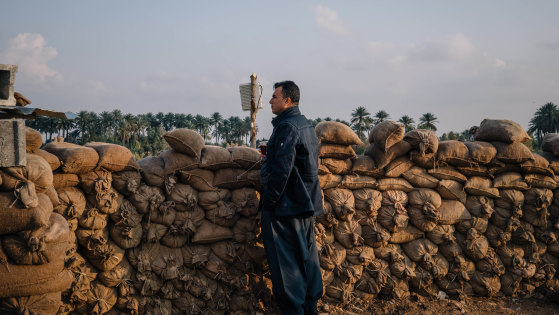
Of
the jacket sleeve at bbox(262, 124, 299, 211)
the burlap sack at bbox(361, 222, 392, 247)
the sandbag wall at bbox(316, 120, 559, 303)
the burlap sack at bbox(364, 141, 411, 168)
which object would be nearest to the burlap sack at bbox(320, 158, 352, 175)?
the sandbag wall at bbox(316, 120, 559, 303)

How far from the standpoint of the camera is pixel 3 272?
2.30 m

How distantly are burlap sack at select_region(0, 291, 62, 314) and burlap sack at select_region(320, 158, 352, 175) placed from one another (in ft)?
8.99

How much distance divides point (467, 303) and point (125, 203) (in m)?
4.00

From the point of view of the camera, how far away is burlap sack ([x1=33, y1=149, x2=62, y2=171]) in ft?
9.16

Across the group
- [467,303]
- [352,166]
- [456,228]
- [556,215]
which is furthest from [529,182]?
[352,166]

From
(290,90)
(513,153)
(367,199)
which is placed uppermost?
(290,90)

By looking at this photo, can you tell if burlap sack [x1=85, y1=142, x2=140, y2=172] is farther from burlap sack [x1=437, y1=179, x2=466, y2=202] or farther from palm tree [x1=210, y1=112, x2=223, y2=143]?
palm tree [x1=210, y1=112, x2=223, y2=143]

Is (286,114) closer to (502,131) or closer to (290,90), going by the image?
(290,90)

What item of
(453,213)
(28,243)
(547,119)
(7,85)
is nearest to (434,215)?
(453,213)

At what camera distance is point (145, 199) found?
3.33m

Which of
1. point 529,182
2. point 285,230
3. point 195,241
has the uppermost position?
point 529,182

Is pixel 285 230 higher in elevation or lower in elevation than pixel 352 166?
lower

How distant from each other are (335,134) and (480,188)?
193 cm

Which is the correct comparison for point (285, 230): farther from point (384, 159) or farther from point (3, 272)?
point (3, 272)
